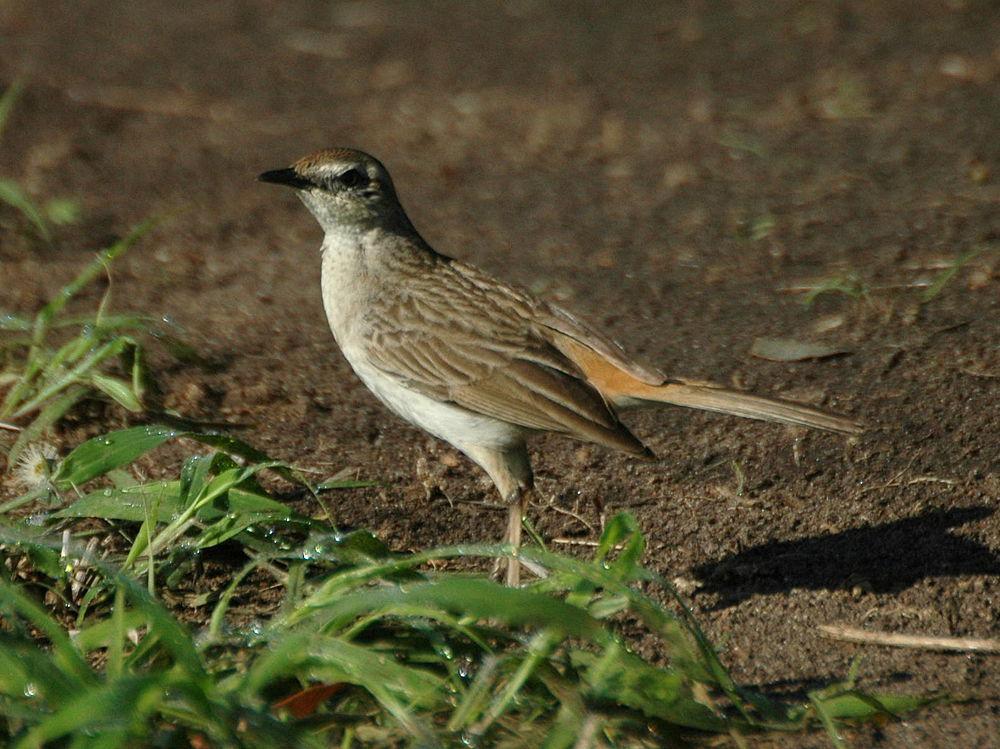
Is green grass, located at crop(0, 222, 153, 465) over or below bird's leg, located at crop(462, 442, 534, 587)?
over

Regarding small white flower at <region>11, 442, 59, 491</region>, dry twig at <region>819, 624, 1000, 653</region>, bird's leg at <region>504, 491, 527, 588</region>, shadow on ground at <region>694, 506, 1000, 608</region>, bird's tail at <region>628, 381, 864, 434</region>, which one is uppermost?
small white flower at <region>11, 442, 59, 491</region>

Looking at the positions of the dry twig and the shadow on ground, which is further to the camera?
the shadow on ground

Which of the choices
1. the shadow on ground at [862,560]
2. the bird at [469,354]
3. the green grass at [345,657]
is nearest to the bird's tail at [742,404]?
the bird at [469,354]

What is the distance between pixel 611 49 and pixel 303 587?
355 inches

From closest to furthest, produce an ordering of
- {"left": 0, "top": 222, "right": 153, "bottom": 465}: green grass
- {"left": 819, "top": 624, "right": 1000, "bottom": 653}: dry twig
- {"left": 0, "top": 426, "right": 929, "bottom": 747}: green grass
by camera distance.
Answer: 1. {"left": 0, "top": 426, "right": 929, "bottom": 747}: green grass
2. {"left": 819, "top": 624, "right": 1000, "bottom": 653}: dry twig
3. {"left": 0, "top": 222, "right": 153, "bottom": 465}: green grass

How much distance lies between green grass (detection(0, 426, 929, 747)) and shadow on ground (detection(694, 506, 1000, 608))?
0.56m

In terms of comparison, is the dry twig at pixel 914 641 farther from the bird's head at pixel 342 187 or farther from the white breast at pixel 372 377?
the bird's head at pixel 342 187

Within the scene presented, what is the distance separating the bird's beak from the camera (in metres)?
5.84

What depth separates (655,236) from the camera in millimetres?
8523

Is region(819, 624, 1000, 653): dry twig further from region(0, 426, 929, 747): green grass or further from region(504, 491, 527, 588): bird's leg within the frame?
region(504, 491, 527, 588): bird's leg

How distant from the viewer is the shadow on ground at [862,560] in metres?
5.00

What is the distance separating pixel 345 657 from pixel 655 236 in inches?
207

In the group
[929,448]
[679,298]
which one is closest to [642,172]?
[679,298]

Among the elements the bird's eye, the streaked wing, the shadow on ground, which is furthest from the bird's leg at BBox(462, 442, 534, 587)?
the bird's eye
